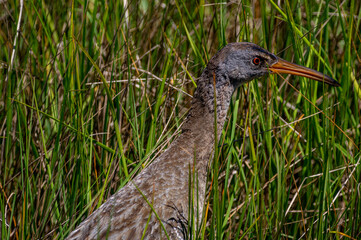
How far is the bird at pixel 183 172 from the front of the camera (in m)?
2.77

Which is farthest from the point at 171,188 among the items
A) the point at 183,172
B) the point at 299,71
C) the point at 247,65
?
the point at 299,71

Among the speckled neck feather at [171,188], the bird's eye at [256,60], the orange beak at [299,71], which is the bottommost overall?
the speckled neck feather at [171,188]

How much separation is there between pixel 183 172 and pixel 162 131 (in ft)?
2.09

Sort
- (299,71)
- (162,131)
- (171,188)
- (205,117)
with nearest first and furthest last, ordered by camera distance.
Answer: (171,188), (205,117), (299,71), (162,131)

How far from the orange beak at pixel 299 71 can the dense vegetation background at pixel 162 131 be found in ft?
0.33

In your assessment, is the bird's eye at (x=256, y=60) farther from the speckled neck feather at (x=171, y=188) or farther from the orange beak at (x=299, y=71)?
the speckled neck feather at (x=171, y=188)

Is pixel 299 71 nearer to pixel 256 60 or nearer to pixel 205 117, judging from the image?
pixel 256 60

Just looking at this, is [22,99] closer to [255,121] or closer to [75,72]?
[75,72]

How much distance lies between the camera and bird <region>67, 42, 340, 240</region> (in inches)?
109

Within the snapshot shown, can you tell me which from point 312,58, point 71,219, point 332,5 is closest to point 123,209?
point 71,219

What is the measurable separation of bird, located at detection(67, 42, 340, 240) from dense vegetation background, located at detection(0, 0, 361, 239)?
0.11 m

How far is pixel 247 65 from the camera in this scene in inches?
126

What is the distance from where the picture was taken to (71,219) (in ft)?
10.1

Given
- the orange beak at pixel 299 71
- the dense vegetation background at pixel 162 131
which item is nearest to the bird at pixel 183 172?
the orange beak at pixel 299 71
